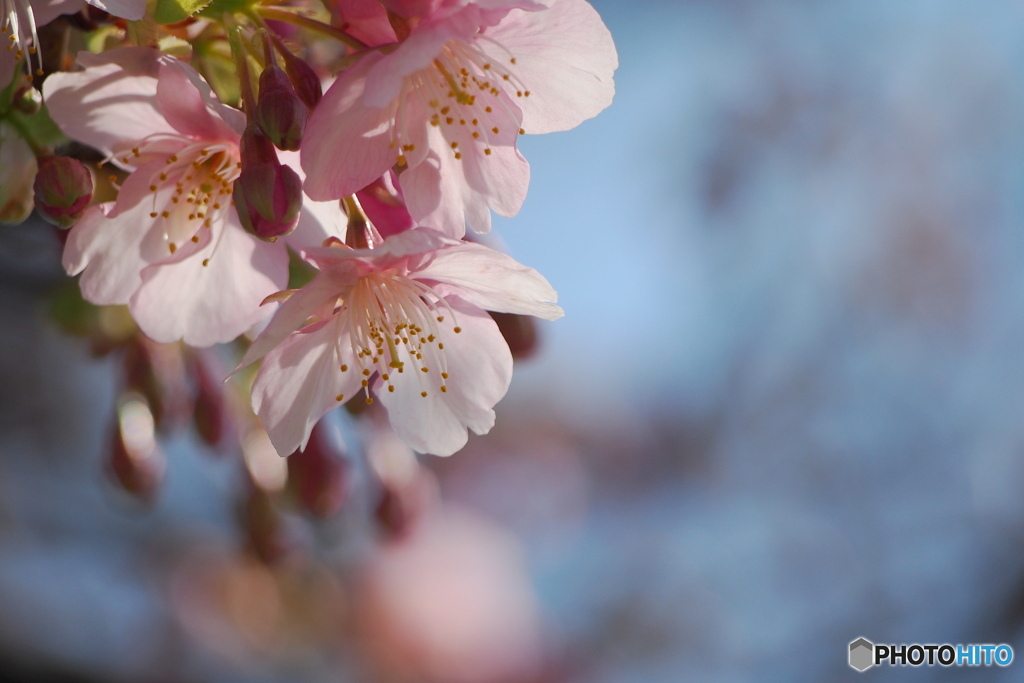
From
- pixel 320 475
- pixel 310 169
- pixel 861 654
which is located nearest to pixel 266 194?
pixel 310 169

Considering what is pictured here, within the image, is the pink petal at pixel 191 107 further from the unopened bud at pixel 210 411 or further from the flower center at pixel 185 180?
the unopened bud at pixel 210 411

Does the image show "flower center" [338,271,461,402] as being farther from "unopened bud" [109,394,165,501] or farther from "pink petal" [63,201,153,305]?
"unopened bud" [109,394,165,501]

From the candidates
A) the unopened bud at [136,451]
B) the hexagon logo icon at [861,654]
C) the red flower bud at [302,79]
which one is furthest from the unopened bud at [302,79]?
the hexagon logo icon at [861,654]

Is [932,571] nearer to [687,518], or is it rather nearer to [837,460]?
[837,460]

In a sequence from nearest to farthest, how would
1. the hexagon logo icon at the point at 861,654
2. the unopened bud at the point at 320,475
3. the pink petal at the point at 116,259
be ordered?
the pink petal at the point at 116,259 < the unopened bud at the point at 320,475 < the hexagon logo icon at the point at 861,654

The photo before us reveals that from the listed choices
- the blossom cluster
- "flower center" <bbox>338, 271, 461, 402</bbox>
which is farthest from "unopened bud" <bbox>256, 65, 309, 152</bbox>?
"flower center" <bbox>338, 271, 461, 402</bbox>

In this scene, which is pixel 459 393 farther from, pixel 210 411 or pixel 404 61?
pixel 210 411
